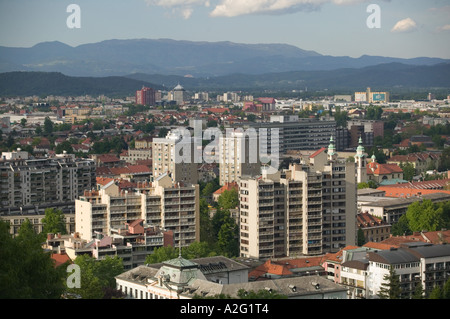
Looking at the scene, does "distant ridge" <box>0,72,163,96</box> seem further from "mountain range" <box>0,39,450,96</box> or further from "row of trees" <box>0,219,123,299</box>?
"row of trees" <box>0,219,123,299</box>

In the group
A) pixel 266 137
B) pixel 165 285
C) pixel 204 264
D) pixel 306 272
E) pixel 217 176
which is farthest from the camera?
pixel 266 137

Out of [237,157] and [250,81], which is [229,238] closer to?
[237,157]

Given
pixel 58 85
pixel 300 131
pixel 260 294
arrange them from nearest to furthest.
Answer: pixel 260 294, pixel 300 131, pixel 58 85

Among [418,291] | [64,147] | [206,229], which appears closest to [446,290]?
[418,291]

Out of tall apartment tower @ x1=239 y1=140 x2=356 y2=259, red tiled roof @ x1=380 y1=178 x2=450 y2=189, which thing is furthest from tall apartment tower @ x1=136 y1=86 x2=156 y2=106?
tall apartment tower @ x1=239 y1=140 x2=356 y2=259
